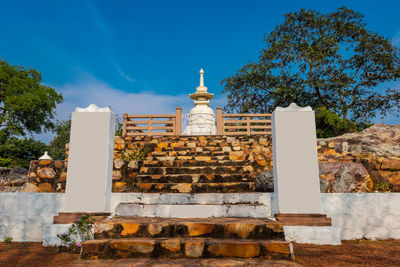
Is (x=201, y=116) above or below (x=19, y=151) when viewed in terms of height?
above

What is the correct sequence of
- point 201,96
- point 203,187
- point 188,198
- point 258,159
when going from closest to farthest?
1. point 188,198
2. point 203,187
3. point 258,159
4. point 201,96

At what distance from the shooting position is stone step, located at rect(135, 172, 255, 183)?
223 inches

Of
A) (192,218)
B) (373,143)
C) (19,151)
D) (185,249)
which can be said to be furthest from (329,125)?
(19,151)

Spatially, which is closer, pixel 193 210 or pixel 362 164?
Result: pixel 193 210

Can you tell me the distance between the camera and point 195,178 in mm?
5703

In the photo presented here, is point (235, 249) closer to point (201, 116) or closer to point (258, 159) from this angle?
point (258, 159)

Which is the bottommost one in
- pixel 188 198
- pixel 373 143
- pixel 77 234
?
pixel 77 234

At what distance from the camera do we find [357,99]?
18.0m

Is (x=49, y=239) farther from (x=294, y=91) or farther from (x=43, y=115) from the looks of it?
(x=43, y=115)

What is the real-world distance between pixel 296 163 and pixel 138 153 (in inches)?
215

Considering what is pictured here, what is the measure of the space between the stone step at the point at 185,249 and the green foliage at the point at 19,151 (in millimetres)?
15436

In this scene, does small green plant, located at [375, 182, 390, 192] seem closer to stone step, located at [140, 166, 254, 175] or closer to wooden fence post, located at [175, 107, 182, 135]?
stone step, located at [140, 166, 254, 175]

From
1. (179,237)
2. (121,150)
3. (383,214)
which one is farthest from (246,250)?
(121,150)

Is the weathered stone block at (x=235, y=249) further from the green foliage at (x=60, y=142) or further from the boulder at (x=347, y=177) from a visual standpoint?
the green foliage at (x=60, y=142)
